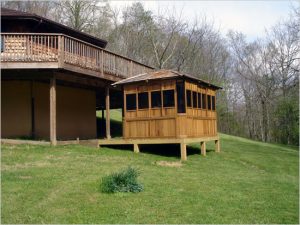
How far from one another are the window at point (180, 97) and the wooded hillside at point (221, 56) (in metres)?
21.7

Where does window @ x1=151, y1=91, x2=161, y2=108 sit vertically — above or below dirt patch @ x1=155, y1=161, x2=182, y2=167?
above

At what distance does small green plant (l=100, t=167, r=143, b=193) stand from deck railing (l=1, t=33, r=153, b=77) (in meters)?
6.45

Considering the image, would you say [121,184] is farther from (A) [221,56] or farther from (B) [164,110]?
(A) [221,56]

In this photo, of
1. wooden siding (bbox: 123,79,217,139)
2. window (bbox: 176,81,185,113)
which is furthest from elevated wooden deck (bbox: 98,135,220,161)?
window (bbox: 176,81,185,113)

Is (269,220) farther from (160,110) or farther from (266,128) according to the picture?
(266,128)

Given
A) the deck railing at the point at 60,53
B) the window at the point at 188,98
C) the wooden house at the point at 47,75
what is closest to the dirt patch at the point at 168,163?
the window at the point at 188,98

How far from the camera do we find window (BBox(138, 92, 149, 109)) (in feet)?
49.0

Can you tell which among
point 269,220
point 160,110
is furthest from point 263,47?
point 269,220

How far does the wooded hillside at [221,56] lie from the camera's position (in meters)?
37.8

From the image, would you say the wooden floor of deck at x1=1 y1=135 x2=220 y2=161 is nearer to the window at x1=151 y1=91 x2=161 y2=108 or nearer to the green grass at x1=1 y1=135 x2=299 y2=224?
the green grass at x1=1 y1=135 x2=299 y2=224

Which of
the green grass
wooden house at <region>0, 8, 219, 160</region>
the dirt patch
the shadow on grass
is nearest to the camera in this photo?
the green grass

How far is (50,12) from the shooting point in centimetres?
3984

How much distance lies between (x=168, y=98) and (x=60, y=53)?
425cm

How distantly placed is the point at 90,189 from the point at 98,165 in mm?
2901
